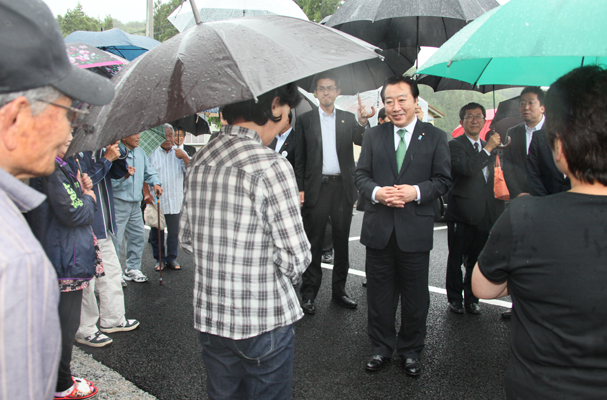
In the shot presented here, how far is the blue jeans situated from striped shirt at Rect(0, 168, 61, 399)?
3.33 ft

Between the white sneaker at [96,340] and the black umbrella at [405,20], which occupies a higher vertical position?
the black umbrella at [405,20]

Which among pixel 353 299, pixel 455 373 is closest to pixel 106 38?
pixel 353 299

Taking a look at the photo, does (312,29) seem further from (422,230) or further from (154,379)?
(154,379)

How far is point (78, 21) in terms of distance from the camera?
181ft

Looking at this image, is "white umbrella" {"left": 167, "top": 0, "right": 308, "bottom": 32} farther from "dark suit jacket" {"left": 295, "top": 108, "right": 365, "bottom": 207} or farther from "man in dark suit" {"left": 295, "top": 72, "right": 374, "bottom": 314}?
"dark suit jacket" {"left": 295, "top": 108, "right": 365, "bottom": 207}

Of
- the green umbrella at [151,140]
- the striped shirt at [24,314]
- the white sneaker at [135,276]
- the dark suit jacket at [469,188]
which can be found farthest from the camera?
the white sneaker at [135,276]

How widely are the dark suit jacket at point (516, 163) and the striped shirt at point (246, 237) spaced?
3.16 meters

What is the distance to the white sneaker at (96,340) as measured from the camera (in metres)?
3.66

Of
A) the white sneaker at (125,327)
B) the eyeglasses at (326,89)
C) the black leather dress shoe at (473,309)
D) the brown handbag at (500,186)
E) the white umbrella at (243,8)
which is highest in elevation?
the white umbrella at (243,8)

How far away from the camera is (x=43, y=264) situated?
77 centimetres

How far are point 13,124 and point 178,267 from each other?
5.29 meters

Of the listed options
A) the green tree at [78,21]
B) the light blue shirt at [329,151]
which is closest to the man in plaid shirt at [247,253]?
the light blue shirt at [329,151]

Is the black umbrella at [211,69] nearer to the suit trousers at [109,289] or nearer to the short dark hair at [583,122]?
the short dark hair at [583,122]

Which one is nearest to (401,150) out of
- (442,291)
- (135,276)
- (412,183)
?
(412,183)
